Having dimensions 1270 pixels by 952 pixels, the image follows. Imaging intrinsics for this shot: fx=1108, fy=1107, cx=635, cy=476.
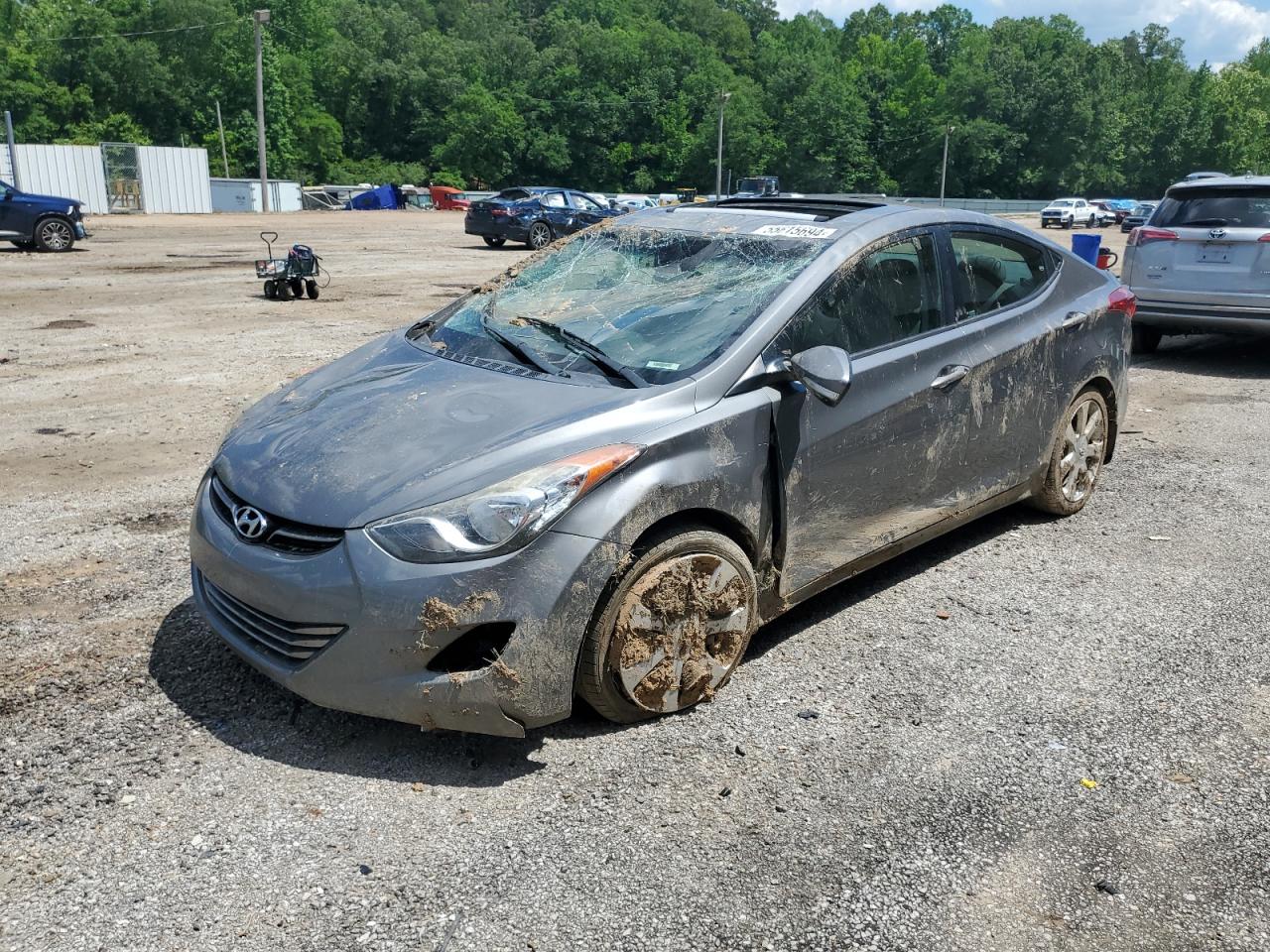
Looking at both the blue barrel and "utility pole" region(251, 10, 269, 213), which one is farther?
"utility pole" region(251, 10, 269, 213)

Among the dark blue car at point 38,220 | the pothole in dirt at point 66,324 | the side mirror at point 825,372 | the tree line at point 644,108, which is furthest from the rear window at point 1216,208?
the tree line at point 644,108

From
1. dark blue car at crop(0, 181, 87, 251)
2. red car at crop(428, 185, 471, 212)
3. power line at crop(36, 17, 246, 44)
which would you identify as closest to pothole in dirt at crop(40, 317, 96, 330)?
dark blue car at crop(0, 181, 87, 251)

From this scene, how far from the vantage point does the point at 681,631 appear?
11.9ft

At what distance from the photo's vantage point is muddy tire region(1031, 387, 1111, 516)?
18.4 ft

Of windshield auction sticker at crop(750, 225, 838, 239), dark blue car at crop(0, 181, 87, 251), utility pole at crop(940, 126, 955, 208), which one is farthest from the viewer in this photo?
utility pole at crop(940, 126, 955, 208)

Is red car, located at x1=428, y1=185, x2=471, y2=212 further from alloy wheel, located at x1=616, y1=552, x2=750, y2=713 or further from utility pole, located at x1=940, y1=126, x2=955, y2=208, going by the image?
alloy wheel, located at x1=616, y1=552, x2=750, y2=713

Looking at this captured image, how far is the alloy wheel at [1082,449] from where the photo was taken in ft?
18.6

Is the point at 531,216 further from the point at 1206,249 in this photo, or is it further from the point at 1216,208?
the point at 1206,249

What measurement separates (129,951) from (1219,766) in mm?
3196

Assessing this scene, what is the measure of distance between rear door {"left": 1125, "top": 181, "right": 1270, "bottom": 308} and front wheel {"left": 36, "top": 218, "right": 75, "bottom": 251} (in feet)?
65.9

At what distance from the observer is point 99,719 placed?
3.59 meters

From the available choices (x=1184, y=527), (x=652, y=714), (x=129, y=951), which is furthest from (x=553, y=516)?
(x=1184, y=527)

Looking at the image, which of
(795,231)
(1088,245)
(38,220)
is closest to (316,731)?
(795,231)

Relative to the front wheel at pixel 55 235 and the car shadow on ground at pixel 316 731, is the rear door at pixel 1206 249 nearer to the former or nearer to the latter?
the car shadow on ground at pixel 316 731
